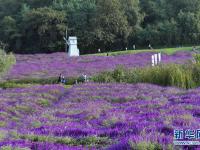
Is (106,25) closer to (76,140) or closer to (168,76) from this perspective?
(168,76)

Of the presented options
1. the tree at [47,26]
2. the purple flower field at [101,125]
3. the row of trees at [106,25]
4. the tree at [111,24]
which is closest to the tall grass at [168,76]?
the purple flower field at [101,125]

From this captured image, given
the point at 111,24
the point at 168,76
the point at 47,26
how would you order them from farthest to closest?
the point at 47,26 < the point at 111,24 < the point at 168,76

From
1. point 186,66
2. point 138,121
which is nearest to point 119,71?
point 186,66

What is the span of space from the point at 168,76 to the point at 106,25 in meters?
67.6

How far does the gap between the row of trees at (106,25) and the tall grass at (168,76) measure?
55.8 meters

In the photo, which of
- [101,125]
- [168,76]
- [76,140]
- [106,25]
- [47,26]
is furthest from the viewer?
[47,26]

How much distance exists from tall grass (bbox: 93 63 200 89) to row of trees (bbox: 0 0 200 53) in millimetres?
55815

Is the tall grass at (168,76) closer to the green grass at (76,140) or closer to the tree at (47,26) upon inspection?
the green grass at (76,140)

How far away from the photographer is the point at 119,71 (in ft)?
107

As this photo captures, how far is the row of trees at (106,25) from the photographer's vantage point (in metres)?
87.9

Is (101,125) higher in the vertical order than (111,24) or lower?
lower

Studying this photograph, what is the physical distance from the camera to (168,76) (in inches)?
1084

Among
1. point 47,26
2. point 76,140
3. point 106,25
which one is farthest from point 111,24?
point 76,140

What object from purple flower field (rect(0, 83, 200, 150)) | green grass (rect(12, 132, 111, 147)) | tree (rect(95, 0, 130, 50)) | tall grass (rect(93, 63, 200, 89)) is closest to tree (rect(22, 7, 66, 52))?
tree (rect(95, 0, 130, 50))
